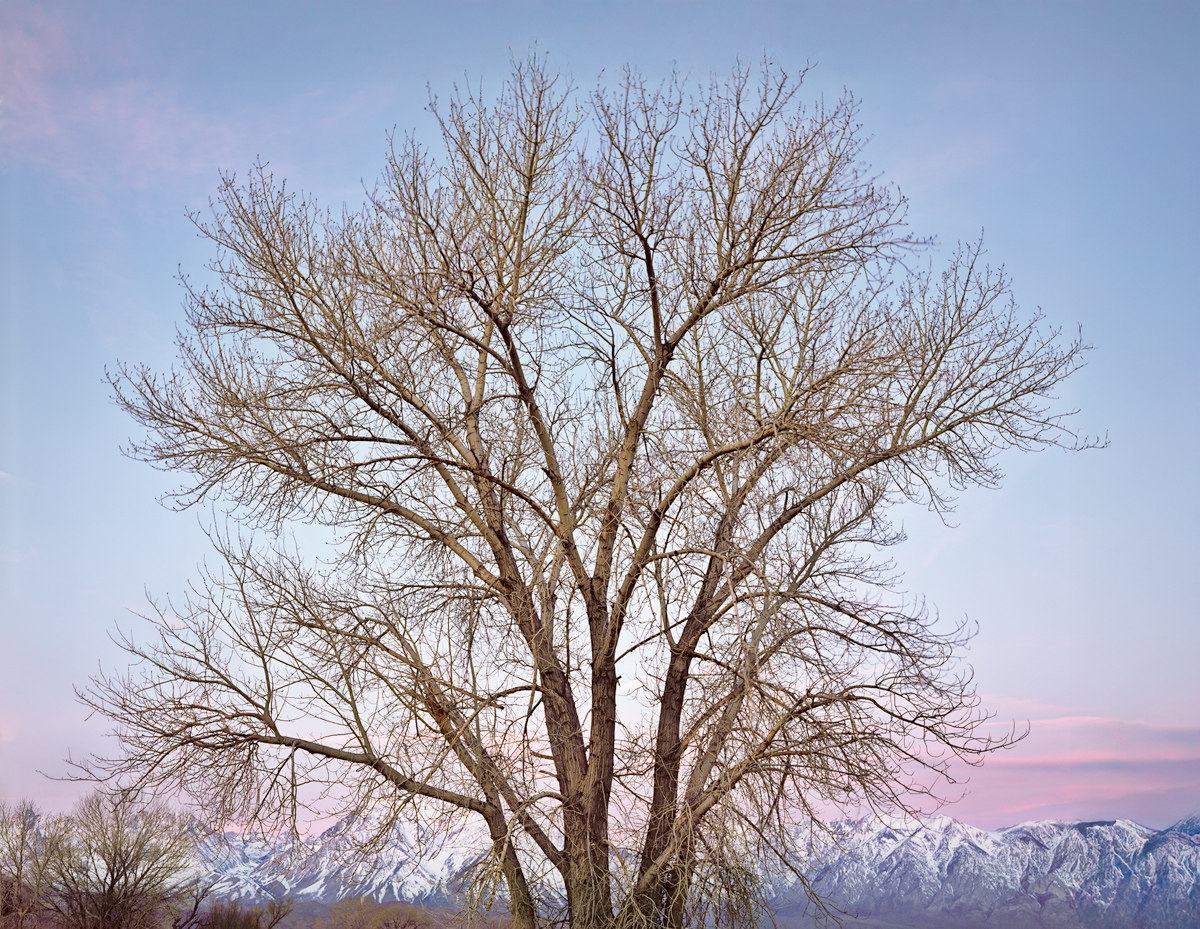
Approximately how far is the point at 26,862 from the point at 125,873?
5319 mm

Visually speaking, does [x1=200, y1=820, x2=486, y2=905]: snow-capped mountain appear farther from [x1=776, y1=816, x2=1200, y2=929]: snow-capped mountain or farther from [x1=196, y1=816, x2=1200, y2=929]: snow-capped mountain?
[x1=776, y1=816, x2=1200, y2=929]: snow-capped mountain

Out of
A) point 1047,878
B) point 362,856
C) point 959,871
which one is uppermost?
point 362,856

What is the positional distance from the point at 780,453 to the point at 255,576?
16.8ft

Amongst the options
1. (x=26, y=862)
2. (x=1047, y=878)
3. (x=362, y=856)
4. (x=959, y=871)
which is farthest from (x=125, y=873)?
(x=959, y=871)

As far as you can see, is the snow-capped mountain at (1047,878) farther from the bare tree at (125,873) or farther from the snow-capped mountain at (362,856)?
the snow-capped mountain at (362,856)

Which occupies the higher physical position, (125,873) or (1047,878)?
(125,873)

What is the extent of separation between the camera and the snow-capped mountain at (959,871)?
764 centimetres

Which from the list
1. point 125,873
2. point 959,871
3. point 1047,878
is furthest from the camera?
point 959,871

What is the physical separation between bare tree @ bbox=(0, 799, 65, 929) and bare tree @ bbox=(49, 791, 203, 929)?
0.33 meters

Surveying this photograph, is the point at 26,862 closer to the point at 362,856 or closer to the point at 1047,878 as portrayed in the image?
the point at 362,856

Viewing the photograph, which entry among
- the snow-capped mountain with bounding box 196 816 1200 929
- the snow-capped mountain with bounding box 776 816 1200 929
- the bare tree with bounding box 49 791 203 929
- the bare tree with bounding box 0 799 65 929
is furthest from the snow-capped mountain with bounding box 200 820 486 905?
the snow-capped mountain with bounding box 776 816 1200 929

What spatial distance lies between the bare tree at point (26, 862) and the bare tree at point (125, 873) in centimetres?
→ 33

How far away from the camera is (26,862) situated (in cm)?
2402

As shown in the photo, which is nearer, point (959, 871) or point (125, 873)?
point (125, 873)
